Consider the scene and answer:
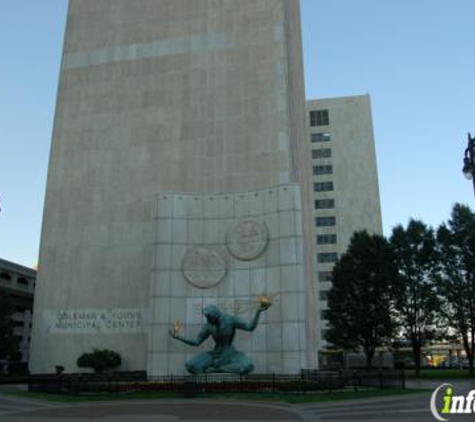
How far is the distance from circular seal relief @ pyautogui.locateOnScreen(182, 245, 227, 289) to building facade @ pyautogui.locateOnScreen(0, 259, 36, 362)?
5475 cm

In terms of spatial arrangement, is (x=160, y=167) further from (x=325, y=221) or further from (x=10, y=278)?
(x=325, y=221)

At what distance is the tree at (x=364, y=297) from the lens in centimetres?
5134

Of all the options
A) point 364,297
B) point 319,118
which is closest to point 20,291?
point 364,297

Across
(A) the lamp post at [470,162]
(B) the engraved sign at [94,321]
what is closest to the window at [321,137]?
(B) the engraved sign at [94,321]

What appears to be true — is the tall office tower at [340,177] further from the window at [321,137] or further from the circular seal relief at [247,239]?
the circular seal relief at [247,239]

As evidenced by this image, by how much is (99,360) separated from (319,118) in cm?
7295

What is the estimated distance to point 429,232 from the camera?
52.1 m

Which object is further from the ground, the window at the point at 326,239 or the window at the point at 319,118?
the window at the point at 319,118

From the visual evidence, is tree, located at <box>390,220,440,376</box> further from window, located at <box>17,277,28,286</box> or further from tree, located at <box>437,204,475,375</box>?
window, located at <box>17,277,28,286</box>

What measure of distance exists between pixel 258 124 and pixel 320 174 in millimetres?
55538

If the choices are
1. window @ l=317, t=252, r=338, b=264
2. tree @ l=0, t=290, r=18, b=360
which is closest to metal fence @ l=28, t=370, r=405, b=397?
tree @ l=0, t=290, r=18, b=360

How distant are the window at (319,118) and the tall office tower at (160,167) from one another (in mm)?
50947

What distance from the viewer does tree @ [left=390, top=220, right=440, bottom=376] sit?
49969 millimetres

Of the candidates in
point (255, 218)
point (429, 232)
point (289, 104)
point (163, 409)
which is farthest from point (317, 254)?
point (163, 409)
